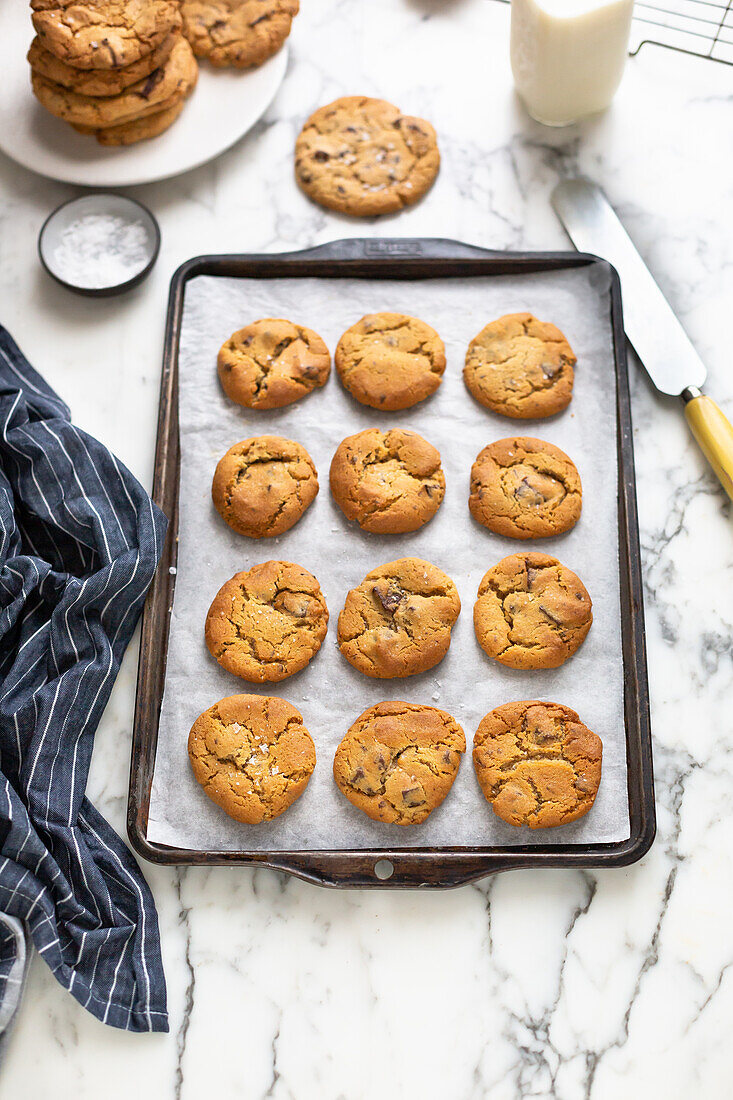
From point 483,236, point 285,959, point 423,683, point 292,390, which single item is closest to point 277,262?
point 292,390

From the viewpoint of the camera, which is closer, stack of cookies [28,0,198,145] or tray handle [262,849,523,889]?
tray handle [262,849,523,889]

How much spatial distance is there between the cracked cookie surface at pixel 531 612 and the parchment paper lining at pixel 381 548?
0.09 feet

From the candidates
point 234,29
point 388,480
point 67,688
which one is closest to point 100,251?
point 234,29

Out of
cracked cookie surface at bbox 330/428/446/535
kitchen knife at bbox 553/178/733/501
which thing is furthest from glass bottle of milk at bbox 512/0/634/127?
cracked cookie surface at bbox 330/428/446/535

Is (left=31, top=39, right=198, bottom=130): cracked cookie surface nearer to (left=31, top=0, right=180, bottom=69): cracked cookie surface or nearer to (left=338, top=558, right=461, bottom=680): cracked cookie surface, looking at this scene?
(left=31, top=0, right=180, bottom=69): cracked cookie surface

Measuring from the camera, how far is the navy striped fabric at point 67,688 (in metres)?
1.41

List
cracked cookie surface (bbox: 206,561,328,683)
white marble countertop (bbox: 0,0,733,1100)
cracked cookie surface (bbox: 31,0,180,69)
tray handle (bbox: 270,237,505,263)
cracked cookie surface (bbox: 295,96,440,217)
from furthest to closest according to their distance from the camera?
1. cracked cookie surface (bbox: 295,96,440,217)
2. tray handle (bbox: 270,237,505,263)
3. cracked cookie surface (bbox: 31,0,180,69)
4. cracked cookie surface (bbox: 206,561,328,683)
5. white marble countertop (bbox: 0,0,733,1100)

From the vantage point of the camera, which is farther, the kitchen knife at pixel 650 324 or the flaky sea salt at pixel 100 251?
the flaky sea salt at pixel 100 251

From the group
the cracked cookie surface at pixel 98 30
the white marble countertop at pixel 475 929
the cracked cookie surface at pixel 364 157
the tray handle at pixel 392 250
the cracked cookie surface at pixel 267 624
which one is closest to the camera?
Answer: the white marble countertop at pixel 475 929

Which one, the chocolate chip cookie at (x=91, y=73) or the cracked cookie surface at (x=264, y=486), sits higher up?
the chocolate chip cookie at (x=91, y=73)

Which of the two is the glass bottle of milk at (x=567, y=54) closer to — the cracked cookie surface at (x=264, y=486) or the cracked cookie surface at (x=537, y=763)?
the cracked cookie surface at (x=264, y=486)

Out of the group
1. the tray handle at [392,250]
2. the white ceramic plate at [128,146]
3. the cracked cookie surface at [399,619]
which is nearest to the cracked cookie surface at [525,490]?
the cracked cookie surface at [399,619]

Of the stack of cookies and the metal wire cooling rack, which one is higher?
the metal wire cooling rack

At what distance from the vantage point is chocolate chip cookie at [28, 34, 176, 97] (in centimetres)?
168
